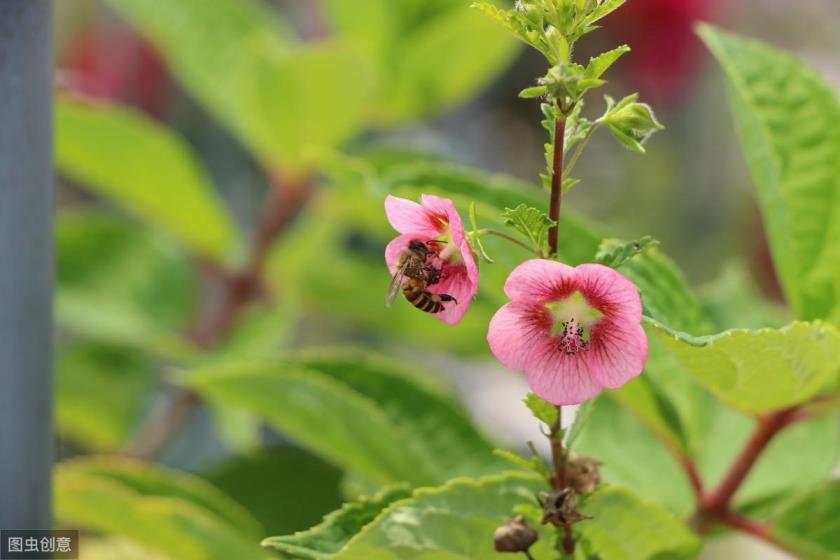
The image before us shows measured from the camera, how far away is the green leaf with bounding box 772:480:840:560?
1.45 ft

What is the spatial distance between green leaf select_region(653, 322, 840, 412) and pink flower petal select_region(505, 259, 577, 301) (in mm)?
31

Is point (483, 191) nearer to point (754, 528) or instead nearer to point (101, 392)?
point (754, 528)

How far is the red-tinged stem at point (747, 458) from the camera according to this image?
0.45m

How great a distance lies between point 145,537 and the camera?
0.52 m

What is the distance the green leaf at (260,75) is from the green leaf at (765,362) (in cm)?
38

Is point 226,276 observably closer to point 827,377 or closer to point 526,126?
point 827,377

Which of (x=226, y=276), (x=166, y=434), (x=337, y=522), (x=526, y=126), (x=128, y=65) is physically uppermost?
(x=526, y=126)

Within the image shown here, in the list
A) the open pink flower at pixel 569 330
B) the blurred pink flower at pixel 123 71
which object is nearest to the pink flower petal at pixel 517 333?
the open pink flower at pixel 569 330

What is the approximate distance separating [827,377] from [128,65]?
1.13 m

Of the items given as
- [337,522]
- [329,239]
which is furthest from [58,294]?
[337,522]

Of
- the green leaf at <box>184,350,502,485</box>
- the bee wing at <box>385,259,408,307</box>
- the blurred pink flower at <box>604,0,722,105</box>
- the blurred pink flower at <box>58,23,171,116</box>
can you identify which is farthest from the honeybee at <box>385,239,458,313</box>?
the blurred pink flower at <box>604,0,722,105</box>

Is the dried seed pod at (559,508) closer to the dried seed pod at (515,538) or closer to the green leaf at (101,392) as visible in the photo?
the dried seed pod at (515,538)

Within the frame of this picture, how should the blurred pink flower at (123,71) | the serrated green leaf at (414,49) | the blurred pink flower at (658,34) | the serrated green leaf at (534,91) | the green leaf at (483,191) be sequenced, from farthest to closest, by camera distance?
the blurred pink flower at (658,34) → the blurred pink flower at (123,71) → the serrated green leaf at (414,49) → the green leaf at (483,191) → the serrated green leaf at (534,91)

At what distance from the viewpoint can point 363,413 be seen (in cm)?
47
